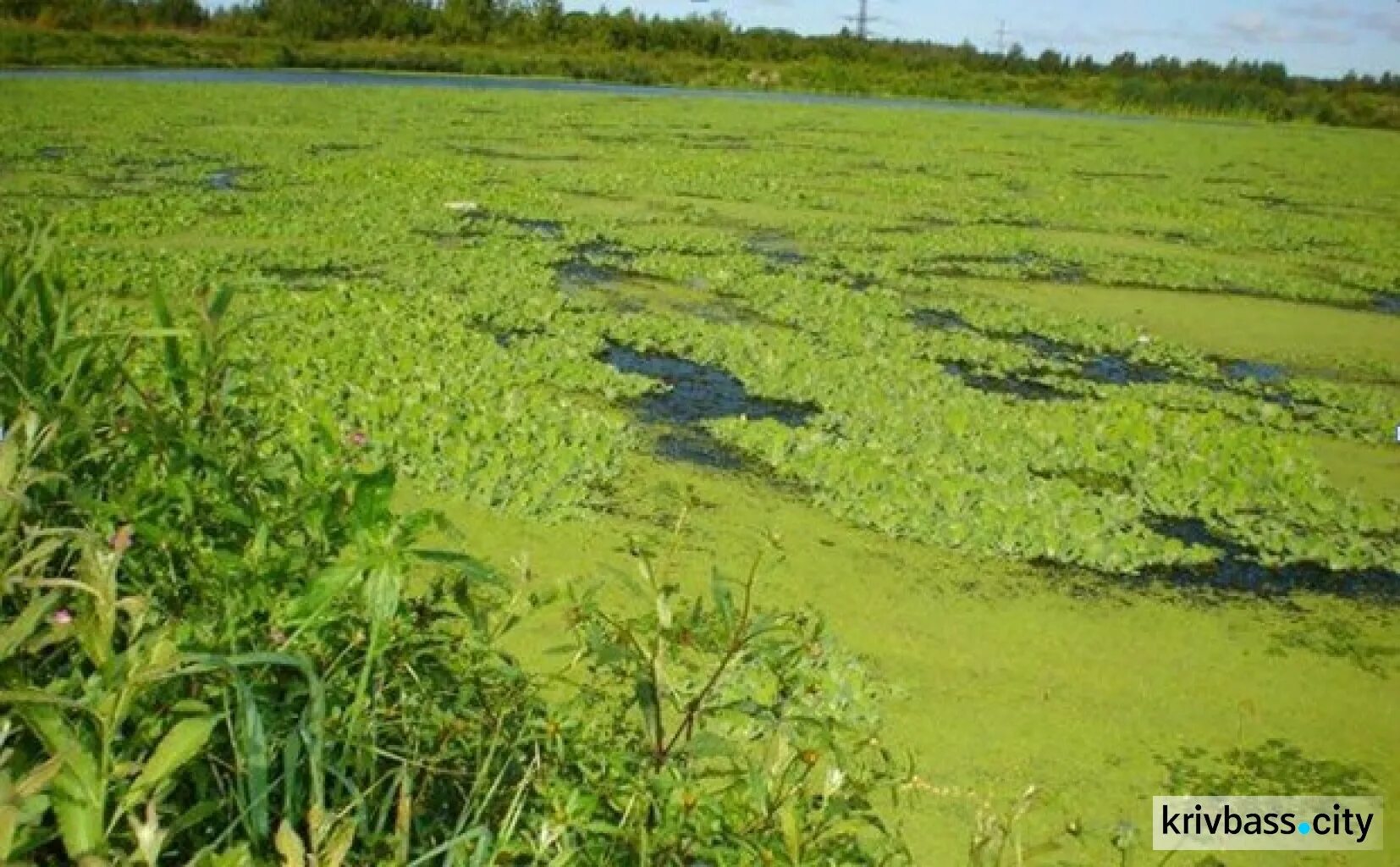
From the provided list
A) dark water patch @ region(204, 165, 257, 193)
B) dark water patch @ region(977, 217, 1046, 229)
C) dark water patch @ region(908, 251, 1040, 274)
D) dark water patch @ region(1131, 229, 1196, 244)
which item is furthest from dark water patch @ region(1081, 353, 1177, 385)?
dark water patch @ region(204, 165, 257, 193)

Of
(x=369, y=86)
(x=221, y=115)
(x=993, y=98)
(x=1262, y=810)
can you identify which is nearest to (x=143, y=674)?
(x=1262, y=810)

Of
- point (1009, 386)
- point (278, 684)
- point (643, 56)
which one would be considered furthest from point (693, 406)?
point (643, 56)

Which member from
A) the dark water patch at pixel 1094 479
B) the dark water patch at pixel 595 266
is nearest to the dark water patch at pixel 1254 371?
the dark water patch at pixel 1094 479

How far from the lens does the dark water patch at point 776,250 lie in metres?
5.50

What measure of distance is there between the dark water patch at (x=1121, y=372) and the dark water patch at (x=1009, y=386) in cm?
25

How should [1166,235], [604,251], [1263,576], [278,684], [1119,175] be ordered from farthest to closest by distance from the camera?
[1119,175], [1166,235], [604,251], [1263,576], [278,684]

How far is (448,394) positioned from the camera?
313 centimetres

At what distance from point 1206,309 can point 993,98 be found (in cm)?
2025

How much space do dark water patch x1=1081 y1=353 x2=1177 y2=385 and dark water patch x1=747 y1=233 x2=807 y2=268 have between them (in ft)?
5.52

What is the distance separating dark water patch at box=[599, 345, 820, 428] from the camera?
3.29 meters

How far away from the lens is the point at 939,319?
15.0 ft

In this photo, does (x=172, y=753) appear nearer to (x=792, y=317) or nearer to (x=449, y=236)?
(x=792, y=317)

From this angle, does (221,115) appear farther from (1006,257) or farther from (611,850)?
(611,850)

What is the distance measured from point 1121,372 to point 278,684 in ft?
12.0
